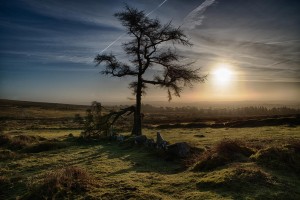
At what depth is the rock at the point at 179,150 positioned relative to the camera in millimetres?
16109

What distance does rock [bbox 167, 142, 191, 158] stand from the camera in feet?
52.9

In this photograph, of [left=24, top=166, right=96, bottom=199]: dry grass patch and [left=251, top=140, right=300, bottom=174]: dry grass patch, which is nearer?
[left=24, top=166, right=96, bottom=199]: dry grass patch

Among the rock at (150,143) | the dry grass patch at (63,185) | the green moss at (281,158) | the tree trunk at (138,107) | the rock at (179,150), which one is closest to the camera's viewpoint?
the dry grass patch at (63,185)

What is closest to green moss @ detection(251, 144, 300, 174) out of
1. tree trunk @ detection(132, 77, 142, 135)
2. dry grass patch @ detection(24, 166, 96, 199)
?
dry grass patch @ detection(24, 166, 96, 199)

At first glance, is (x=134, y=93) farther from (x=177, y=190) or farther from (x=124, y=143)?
(x=177, y=190)

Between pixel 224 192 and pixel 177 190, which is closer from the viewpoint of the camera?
pixel 224 192

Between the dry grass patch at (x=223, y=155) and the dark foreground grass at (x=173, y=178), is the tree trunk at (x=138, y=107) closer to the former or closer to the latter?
the dark foreground grass at (x=173, y=178)

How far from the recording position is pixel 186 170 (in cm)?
1328

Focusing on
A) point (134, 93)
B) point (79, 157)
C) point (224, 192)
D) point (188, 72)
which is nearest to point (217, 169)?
point (224, 192)

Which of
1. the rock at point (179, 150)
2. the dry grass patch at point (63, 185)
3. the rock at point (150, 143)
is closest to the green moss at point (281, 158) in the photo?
the rock at point (179, 150)

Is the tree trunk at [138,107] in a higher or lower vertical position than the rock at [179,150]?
higher

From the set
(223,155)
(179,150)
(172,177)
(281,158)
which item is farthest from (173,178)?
(281,158)

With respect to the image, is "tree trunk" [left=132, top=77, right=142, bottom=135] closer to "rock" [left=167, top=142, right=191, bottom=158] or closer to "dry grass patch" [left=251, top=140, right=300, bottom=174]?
"rock" [left=167, top=142, right=191, bottom=158]

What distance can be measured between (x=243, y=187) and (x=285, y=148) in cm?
461
